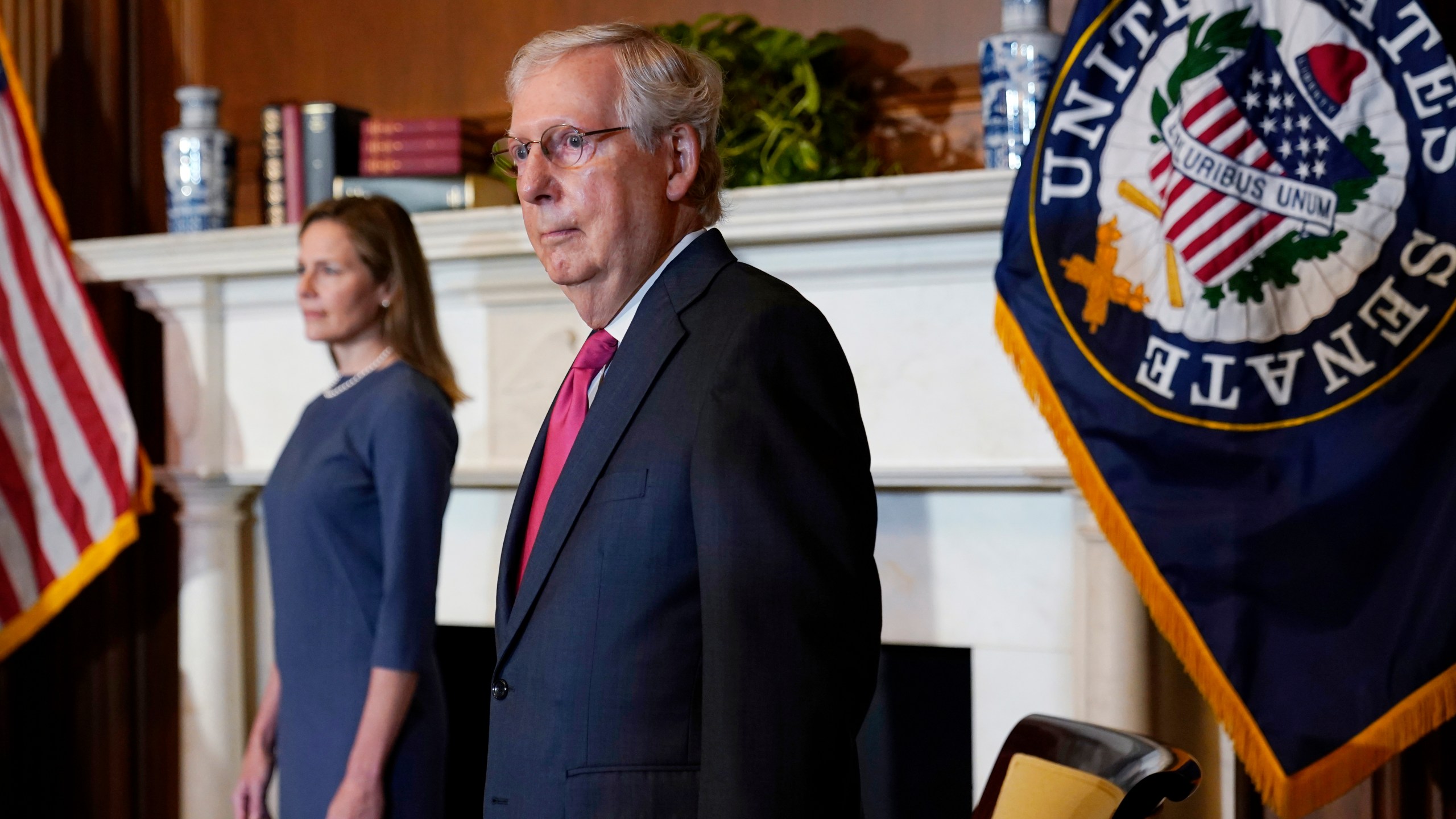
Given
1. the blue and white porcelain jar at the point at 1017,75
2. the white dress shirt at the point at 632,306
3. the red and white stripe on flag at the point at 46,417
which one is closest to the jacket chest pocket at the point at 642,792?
the white dress shirt at the point at 632,306

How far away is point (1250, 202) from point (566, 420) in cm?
153

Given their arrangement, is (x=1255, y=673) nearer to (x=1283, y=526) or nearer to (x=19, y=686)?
(x=1283, y=526)

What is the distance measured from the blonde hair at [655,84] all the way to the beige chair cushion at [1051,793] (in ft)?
2.67

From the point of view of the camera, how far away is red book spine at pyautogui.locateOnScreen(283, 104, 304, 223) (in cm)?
321

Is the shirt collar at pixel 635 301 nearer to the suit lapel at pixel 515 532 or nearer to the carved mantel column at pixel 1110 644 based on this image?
the suit lapel at pixel 515 532

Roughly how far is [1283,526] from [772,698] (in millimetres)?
1542

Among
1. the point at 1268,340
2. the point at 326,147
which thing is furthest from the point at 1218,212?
the point at 326,147

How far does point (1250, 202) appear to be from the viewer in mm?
2346

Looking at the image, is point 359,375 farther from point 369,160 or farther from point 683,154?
point 683,154

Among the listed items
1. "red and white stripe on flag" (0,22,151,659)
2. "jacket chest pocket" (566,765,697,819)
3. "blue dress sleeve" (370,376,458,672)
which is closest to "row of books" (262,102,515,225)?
"red and white stripe on flag" (0,22,151,659)

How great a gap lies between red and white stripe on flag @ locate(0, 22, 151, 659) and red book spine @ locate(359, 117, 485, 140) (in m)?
0.86

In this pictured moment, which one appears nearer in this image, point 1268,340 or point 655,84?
point 655,84

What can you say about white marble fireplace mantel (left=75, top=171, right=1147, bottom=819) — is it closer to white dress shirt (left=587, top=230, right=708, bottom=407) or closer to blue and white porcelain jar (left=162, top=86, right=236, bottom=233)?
blue and white porcelain jar (left=162, top=86, right=236, bottom=233)

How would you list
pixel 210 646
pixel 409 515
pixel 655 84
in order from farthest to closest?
pixel 210 646
pixel 409 515
pixel 655 84
